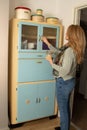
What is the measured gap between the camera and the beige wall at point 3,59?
219 centimetres

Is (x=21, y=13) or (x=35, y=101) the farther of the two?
(x=35, y=101)

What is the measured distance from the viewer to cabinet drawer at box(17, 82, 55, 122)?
2545 millimetres

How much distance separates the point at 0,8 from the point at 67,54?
1.07 metres

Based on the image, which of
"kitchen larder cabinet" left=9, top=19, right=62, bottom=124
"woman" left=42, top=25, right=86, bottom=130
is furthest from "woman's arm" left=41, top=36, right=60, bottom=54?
"woman" left=42, top=25, right=86, bottom=130

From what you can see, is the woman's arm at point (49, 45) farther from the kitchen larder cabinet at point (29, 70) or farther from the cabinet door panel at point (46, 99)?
the cabinet door panel at point (46, 99)

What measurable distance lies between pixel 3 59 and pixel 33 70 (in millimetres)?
515

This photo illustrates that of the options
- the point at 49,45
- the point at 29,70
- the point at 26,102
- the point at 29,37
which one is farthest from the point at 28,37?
the point at 26,102

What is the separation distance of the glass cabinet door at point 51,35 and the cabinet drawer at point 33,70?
277mm

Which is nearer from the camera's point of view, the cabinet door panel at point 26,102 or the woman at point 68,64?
the woman at point 68,64

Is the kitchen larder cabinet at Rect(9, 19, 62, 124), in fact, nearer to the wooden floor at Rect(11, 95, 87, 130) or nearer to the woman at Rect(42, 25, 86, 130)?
the wooden floor at Rect(11, 95, 87, 130)

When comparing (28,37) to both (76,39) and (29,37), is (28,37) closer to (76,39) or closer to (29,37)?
(29,37)

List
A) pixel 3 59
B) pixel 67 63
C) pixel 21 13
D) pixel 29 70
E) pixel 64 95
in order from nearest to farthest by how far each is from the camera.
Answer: pixel 67 63, pixel 64 95, pixel 3 59, pixel 21 13, pixel 29 70

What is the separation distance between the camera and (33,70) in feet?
8.39

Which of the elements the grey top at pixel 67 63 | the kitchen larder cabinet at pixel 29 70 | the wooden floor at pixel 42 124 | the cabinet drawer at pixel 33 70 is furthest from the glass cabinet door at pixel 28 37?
the wooden floor at pixel 42 124
